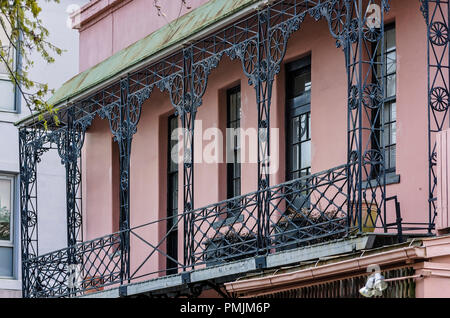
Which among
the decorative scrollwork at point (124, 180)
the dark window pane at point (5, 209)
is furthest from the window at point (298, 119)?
the dark window pane at point (5, 209)

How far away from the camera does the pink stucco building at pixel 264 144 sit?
1622 cm

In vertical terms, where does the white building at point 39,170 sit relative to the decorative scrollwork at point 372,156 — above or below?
above

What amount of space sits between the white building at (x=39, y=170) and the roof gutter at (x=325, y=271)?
985 centimetres

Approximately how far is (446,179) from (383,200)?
1.17 metres

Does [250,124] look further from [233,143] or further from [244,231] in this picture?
[244,231]

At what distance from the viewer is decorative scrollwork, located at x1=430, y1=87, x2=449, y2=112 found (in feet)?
53.1

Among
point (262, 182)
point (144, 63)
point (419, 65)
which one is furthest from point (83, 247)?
point (419, 65)

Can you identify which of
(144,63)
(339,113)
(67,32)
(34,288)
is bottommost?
(34,288)

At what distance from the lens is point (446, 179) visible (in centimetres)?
1521

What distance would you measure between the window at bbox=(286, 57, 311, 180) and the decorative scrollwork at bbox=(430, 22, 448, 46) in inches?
131

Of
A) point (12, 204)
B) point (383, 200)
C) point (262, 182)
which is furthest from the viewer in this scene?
point (12, 204)

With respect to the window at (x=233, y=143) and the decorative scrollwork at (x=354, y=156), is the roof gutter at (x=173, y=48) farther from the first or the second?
the decorative scrollwork at (x=354, y=156)

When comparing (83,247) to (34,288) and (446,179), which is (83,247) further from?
(446,179)
